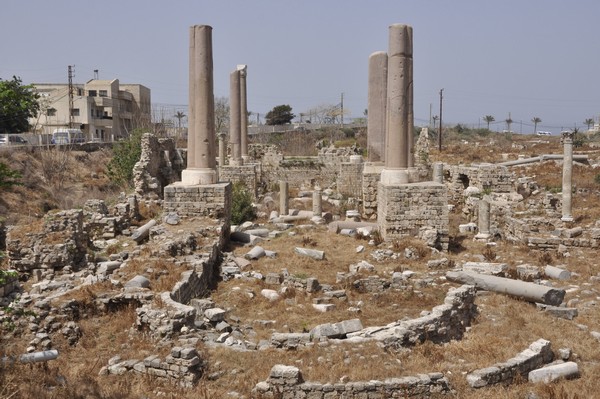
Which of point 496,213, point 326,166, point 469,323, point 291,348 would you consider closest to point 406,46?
point 496,213

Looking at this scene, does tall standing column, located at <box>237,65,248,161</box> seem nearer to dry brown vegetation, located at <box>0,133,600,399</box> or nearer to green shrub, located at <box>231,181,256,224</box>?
green shrub, located at <box>231,181,256,224</box>

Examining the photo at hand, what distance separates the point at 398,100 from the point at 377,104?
17.7 feet

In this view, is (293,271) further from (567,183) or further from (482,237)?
(567,183)

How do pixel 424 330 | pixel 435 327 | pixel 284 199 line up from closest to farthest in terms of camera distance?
pixel 424 330
pixel 435 327
pixel 284 199

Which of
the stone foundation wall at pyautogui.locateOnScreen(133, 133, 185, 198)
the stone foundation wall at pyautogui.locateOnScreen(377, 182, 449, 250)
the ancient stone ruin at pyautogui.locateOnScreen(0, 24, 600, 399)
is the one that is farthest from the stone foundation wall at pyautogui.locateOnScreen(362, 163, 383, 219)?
the stone foundation wall at pyautogui.locateOnScreen(133, 133, 185, 198)

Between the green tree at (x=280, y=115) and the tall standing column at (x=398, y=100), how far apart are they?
205 ft

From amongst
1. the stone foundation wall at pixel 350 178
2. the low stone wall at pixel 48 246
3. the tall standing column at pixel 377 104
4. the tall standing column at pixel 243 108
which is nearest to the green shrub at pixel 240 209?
the tall standing column at pixel 377 104

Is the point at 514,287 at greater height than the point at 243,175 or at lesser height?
lesser

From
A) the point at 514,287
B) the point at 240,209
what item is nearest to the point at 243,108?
the point at 240,209

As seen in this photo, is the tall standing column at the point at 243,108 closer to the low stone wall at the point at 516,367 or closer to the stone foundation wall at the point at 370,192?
the stone foundation wall at the point at 370,192

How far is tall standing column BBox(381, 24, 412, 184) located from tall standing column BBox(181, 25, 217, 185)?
476 cm

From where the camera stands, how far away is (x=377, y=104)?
66.0 ft

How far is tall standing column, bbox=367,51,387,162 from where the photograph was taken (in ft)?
65.1

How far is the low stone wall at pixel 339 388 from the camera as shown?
6379mm
